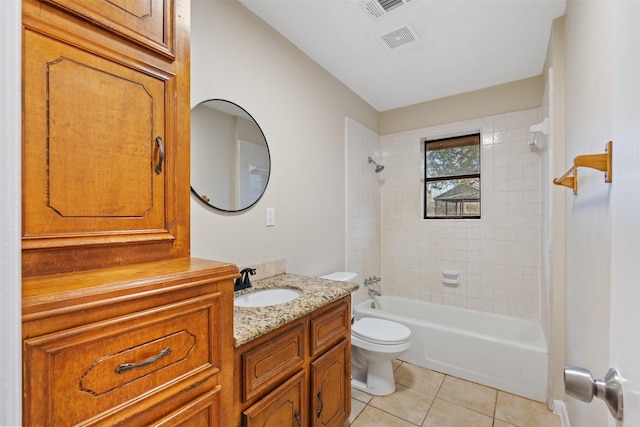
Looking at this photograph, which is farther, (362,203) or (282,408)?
(362,203)

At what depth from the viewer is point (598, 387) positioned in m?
0.50

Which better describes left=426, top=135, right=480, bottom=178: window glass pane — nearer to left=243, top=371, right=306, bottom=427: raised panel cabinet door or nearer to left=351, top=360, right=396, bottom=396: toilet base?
left=351, top=360, right=396, bottom=396: toilet base

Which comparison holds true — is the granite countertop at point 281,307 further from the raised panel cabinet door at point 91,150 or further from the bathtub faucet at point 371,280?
the bathtub faucet at point 371,280

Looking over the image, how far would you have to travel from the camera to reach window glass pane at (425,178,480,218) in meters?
3.06

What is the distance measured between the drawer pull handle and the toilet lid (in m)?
1.63

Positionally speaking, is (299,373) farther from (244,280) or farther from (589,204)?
(589,204)

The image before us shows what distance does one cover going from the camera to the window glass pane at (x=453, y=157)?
10.1ft

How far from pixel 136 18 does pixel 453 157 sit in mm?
3080

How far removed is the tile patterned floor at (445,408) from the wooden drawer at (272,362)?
0.91m

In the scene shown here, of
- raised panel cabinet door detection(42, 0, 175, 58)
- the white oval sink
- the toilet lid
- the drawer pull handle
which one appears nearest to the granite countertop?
the white oval sink

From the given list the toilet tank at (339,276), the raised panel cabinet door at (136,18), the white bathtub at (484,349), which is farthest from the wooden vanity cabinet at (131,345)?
the white bathtub at (484,349)

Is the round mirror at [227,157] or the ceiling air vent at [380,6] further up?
the ceiling air vent at [380,6]
